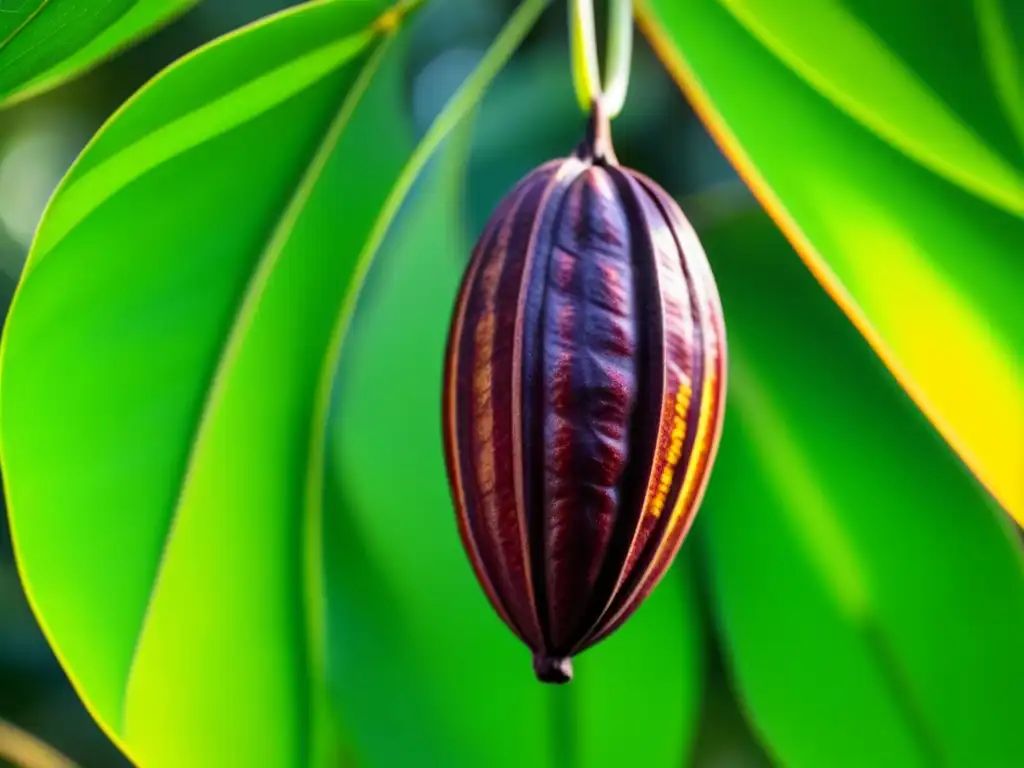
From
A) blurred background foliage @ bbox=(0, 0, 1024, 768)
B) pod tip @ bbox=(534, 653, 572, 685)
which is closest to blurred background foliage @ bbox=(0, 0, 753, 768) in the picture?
blurred background foliage @ bbox=(0, 0, 1024, 768)

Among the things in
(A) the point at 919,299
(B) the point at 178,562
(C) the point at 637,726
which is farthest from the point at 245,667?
(A) the point at 919,299

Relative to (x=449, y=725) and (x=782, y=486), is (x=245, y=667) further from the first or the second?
(x=782, y=486)

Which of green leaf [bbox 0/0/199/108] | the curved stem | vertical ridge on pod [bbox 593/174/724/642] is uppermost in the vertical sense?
green leaf [bbox 0/0/199/108]

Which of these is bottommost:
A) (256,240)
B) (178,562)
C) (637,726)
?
(637,726)

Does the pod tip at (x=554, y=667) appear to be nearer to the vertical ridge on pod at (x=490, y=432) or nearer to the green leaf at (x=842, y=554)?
the vertical ridge on pod at (x=490, y=432)

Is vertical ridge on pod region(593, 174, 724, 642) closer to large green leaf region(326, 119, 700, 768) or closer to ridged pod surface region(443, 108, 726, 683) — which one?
ridged pod surface region(443, 108, 726, 683)
